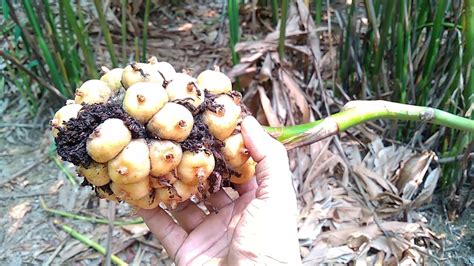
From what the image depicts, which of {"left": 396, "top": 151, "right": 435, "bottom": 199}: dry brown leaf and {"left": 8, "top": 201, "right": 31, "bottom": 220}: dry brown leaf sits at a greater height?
{"left": 396, "top": 151, "right": 435, "bottom": 199}: dry brown leaf

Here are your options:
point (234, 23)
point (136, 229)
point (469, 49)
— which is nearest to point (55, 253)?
point (136, 229)

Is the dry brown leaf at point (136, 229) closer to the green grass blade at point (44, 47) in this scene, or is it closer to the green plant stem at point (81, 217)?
the green plant stem at point (81, 217)

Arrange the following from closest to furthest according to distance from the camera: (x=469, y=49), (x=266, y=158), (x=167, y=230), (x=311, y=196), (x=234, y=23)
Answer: (x=266, y=158) → (x=167, y=230) → (x=469, y=49) → (x=311, y=196) → (x=234, y=23)

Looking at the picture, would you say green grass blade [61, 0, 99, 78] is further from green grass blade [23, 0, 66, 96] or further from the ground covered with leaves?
the ground covered with leaves

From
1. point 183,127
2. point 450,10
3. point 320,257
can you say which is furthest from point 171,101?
point 450,10

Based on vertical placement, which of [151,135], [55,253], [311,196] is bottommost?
[55,253]

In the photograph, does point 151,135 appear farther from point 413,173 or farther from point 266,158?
point 413,173

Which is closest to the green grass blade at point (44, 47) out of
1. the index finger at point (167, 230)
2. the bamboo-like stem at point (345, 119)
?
the index finger at point (167, 230)

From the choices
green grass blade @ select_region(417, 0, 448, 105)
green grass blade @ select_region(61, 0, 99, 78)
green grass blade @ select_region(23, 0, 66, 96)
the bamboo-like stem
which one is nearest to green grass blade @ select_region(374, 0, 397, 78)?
green grass blade @ select_region(417, 0, 448, 105)
